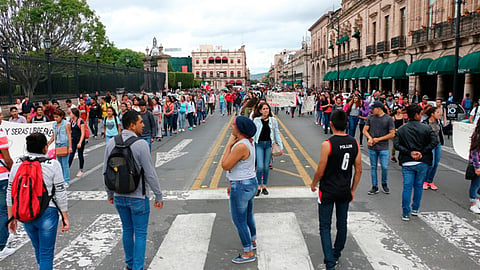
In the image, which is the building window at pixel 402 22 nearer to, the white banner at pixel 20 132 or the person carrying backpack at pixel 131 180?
the white banner at pixel 20 132

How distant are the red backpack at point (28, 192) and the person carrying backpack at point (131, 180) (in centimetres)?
61

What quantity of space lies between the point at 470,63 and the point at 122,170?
21.5m

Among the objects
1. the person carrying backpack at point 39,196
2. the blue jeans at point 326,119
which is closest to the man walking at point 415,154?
the person carrying backpack at point 39,196

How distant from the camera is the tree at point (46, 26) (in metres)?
31.8

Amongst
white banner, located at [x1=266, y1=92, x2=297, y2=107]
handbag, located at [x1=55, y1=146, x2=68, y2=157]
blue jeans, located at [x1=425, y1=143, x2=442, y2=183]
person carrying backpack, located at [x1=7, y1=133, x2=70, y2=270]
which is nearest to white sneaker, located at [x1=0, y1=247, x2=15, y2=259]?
person carrying backpack, located at [x1=7, y1=133, x2=70, y2=270]

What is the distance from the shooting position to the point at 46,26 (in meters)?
33.0

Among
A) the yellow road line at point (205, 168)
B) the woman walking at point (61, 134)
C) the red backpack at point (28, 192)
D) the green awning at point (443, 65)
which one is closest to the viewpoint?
the red backpack at point (28, 192)

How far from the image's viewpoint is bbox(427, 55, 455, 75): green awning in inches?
917

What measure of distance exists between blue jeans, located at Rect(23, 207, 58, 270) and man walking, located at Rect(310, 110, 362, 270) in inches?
107

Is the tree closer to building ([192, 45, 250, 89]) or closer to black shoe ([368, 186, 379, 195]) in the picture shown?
black shoe ([368, 186, 379, 195])

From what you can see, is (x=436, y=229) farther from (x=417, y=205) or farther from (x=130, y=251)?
(x=130, y=251)

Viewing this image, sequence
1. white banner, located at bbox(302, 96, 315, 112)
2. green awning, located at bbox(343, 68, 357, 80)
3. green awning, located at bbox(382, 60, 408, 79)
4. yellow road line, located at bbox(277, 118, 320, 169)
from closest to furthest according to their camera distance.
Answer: yellow road line, located at bbox(277, 118, 320, 169)
white banner, located at bbox(302, 96, 315, 112)
green awning, located at bbox(382, 60, 408, 79)
green awning, located at bbox(343, 68, 357, 80)

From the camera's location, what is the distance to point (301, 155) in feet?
37.6

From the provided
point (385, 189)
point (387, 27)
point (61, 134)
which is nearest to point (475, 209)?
point (385, 189)
